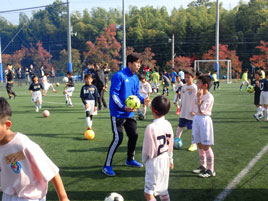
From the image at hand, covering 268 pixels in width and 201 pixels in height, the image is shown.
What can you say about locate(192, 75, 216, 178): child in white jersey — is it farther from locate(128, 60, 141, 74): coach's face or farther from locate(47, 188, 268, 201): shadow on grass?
locate(128, 60, 141, 74): coach's face

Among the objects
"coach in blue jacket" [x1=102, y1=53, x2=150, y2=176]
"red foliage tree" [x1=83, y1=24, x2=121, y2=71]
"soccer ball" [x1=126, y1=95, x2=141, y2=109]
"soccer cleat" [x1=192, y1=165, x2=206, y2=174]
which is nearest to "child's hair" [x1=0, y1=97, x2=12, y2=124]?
"soccer ball" [x1=126, y1=95, x2=141, y2=109]

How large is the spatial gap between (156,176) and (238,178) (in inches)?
96.8

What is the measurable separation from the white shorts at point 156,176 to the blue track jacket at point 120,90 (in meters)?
1.98

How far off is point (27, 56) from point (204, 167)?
2919 inches

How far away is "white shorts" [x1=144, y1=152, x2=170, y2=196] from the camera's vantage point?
12.4 feet

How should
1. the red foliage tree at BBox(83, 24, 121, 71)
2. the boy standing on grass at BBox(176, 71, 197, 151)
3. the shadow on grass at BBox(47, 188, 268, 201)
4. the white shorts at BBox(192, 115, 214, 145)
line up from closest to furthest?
the shadow on grass at BBox(47, 188, 268, 201)
the white shorts at BBox(192, 115, 214, 145)
the boy standing on grass at BBox(176, 71, 197, 151)
the red foliage tree at BBox(83, 24, 121, 71)

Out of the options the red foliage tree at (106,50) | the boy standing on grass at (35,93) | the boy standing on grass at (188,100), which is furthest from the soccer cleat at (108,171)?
the red foliage tree at (106,50)

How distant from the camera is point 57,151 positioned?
765 centimetres

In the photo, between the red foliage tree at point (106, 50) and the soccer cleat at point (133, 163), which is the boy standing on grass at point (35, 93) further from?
the red foliage tree at point (106, 50)

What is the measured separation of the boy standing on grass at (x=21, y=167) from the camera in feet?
7.73

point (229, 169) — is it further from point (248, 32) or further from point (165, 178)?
point (248, 32)

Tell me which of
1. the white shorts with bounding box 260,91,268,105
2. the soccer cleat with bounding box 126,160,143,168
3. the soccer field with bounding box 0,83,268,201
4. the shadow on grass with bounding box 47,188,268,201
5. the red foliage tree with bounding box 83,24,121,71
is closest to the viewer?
the shadow on grass with bounding box 47,188,268,201

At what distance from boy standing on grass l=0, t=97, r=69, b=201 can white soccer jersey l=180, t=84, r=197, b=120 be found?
5.21 meters

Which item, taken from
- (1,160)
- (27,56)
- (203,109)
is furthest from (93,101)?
(27,56)
